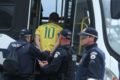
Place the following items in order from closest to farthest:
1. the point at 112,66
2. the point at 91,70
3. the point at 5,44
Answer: the point at 91,70
the point at 112,66
the point at 5,44

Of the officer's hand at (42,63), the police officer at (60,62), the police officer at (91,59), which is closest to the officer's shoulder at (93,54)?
the police officer at (91,59)

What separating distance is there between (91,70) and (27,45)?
149 centimetres

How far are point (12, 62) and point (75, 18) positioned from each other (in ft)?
3.97

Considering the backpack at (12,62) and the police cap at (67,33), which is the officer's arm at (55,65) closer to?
the police cap at (67,33)

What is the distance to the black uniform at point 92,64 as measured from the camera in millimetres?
7613

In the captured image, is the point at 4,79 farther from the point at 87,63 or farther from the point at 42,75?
the point at 87,63

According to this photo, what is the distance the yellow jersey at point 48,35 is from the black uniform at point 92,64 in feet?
3.74

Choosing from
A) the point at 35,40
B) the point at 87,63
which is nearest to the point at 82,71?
the point at 87,63

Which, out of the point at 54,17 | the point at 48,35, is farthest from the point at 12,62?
the point at 54,17

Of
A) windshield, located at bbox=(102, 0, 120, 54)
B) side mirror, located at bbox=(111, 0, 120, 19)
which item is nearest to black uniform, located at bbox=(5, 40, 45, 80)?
windshield, located at bbox=(102, 0, 120, 54)

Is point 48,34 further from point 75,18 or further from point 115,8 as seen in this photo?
point 115,8

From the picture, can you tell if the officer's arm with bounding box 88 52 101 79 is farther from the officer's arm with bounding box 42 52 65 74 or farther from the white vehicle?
the officer's arm with bounding box 42 52 65 74

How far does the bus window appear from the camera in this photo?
8.94 meters

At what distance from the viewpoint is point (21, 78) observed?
871 centimetres
